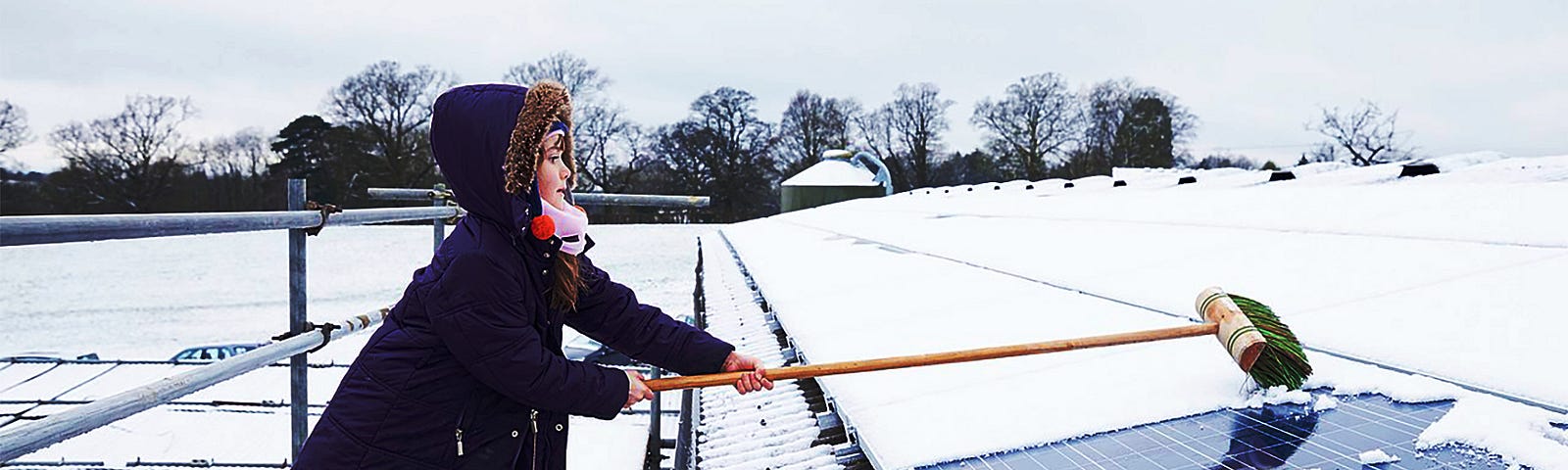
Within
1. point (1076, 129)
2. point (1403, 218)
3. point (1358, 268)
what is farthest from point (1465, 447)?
point (1076, 129)

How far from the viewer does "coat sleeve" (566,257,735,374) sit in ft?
7.70

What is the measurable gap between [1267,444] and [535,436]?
1.63 meters

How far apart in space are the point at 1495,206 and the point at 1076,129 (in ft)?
155

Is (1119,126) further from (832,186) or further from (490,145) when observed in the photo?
(490,145)

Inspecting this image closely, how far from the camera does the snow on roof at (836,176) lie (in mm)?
27188

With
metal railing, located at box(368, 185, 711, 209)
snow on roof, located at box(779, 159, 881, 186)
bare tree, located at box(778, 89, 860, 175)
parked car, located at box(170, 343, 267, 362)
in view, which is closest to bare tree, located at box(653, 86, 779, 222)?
bare tree, located at box(778, 89, 860, 175)

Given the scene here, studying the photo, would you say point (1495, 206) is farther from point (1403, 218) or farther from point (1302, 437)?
point (1302, 437)

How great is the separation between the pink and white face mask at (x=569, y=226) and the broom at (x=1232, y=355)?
37 cm

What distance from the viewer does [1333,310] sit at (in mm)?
3268

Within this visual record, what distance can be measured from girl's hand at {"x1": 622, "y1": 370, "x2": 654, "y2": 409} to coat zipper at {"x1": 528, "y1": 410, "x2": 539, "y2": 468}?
0.20 metres

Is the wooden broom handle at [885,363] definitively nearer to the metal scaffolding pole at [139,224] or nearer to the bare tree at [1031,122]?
the metal scaffolding pole at [139,224]

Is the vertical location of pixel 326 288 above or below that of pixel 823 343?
below

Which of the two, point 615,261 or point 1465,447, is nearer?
point 1465,447

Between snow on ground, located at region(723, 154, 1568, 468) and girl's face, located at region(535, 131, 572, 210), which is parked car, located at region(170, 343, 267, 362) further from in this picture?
girl's face, located at region(535, 131, 572, 210)
